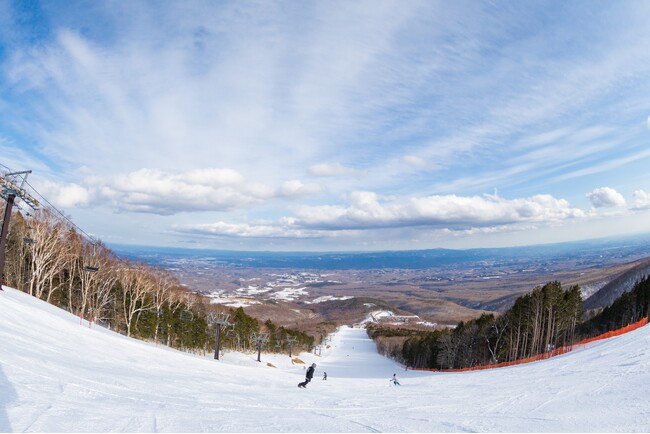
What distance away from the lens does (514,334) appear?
58156 millimetres

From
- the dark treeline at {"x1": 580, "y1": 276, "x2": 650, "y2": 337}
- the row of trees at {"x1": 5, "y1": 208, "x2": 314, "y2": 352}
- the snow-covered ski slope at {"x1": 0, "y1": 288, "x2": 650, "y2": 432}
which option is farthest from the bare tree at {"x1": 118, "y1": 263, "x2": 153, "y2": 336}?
the dark treeline at {"x1": 580, "y1": 276, "x2": 650, "y2": 337}

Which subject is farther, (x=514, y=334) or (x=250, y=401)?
(x=514, y=334)

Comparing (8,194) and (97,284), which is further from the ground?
(8,194)

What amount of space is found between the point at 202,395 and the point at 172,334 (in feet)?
169

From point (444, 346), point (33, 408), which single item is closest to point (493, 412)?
point (33, 408)

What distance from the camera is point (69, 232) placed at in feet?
162

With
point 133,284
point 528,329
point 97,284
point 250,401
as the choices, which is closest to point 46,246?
point 97,284

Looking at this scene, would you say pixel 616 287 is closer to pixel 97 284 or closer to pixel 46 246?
pixel 97 284

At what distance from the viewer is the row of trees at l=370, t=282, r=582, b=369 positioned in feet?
174

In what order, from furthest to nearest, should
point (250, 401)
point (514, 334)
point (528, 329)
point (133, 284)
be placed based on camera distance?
point (514, 334) < point (528, 329) < point (133, 284) < point (250, 401)

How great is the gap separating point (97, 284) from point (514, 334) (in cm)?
6268

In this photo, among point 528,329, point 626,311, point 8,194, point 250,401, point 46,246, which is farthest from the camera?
point 626,311

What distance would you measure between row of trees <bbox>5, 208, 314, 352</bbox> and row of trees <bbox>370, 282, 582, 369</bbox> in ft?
132

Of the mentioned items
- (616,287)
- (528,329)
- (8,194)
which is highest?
(8,194)
